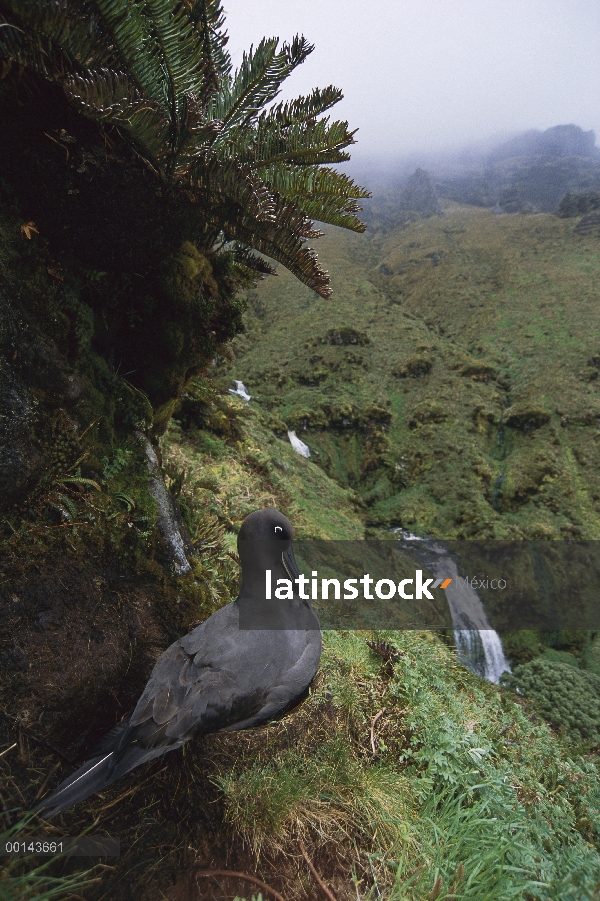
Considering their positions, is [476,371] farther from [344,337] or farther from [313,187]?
[313,187]

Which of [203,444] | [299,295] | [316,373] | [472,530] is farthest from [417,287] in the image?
[203,444]

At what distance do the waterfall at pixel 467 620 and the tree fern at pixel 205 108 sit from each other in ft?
53.6

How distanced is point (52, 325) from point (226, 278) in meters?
2.00

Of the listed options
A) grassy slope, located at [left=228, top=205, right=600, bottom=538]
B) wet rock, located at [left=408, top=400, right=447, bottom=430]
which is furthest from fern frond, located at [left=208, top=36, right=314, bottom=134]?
wet rock, located at [left=408, top=400, right=447, bottom=430]

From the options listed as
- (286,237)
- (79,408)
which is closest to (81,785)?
(79,408)

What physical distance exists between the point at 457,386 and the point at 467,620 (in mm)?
26023

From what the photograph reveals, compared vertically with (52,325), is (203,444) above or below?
below

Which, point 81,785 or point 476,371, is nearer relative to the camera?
point 81,785

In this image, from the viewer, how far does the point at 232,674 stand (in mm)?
2602

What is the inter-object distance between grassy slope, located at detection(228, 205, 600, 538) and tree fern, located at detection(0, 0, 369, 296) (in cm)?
2811

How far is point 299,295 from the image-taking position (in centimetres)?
5231

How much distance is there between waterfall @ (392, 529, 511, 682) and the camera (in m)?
18.2

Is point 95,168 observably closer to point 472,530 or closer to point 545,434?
point 472,530

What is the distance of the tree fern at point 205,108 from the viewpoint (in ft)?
8.00
